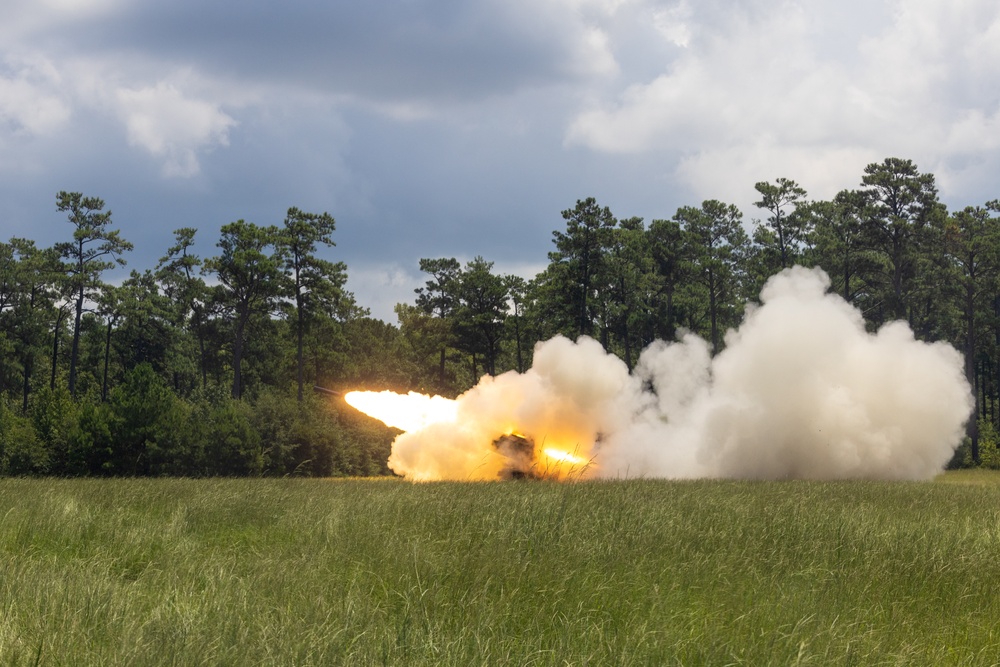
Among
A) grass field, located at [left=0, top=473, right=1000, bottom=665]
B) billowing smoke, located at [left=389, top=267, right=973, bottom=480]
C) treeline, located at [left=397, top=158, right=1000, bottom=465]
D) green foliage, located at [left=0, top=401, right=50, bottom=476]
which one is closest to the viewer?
grass field, located at [left=0, top=473, right=1000, bottom=665]

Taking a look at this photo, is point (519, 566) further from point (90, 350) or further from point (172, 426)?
point (90, 350)

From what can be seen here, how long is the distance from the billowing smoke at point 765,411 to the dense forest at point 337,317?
56.7 feet

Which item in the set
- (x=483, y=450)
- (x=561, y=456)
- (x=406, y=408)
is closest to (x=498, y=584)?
(x=483, y=450)

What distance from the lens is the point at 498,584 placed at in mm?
10828

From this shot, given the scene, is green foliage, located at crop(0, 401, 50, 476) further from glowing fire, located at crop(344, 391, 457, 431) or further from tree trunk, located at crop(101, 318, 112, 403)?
tree trunk, located at crop(101, 318, 112, 403)

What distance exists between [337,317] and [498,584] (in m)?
78.9

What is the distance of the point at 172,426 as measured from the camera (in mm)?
45000

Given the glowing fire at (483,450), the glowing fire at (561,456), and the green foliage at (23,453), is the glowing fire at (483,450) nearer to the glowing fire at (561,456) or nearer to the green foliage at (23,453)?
the glowing fire at (561,456)

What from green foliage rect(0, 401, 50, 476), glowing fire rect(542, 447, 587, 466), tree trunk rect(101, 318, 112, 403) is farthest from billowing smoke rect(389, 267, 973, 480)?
tree trunk rect(101, 318, 112, 403)

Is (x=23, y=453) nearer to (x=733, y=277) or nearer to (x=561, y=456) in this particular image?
(x=561, y=456)

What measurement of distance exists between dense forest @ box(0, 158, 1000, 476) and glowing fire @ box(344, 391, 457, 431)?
520 inches

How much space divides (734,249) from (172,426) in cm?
5608

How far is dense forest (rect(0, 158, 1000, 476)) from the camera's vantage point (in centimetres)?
4725

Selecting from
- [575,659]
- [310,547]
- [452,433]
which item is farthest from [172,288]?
[575,659]
